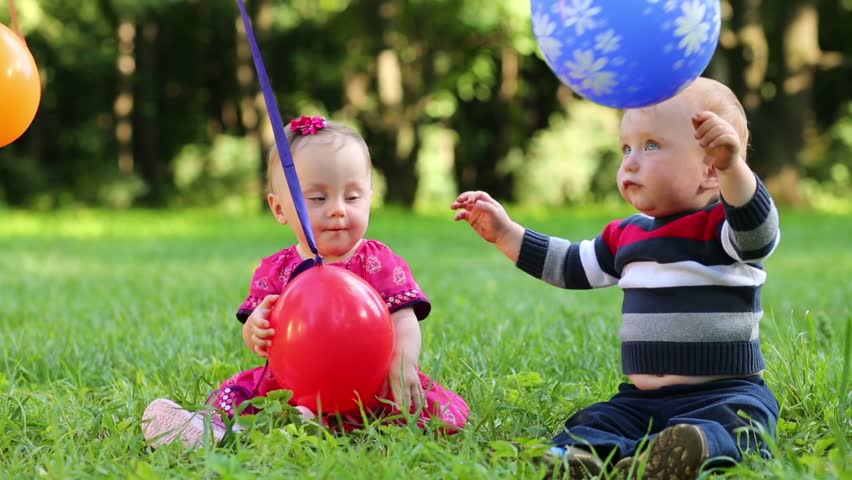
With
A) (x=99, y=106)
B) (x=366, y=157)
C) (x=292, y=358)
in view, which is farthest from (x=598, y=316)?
(x=99, y=106)

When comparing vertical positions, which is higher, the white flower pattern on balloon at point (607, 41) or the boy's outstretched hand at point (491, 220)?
the white flower pattern on balloon at point (607, 41)

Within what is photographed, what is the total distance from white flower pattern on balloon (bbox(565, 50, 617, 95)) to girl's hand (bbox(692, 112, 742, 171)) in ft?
0.74

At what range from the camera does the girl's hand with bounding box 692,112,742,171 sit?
2254 mm

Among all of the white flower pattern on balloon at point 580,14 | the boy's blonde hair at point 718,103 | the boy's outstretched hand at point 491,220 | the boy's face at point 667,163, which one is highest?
the white flower pattern on balloon at point 580,14

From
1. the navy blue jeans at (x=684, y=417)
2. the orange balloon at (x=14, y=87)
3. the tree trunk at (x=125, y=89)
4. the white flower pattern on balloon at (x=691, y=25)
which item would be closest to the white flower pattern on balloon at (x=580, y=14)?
the white flower pattern on balloon at (x=691, y=25)

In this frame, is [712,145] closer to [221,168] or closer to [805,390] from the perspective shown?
[805,390]

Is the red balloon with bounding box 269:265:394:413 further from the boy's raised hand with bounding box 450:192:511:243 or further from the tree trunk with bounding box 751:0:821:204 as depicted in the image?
the tree trunk with bounding box 751:0:821:204

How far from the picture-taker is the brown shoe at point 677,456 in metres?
2.21

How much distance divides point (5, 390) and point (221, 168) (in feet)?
60.9

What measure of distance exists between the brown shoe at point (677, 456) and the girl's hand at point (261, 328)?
96 centimetres

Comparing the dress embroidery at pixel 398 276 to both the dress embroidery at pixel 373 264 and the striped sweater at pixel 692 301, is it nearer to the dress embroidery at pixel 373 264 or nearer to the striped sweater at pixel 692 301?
the dress embroidery at pixel 373 264

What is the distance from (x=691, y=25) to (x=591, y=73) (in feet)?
0.81

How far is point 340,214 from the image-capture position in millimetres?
2789

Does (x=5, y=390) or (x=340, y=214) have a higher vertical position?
(x=340, y=214)
